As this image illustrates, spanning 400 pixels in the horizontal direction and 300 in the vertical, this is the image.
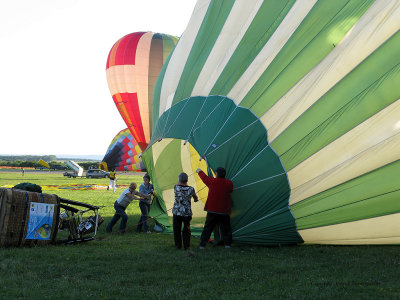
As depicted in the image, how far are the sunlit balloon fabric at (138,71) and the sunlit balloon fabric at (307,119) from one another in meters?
11.2

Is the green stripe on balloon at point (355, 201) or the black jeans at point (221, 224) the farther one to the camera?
the black jeans at point (221, 224)

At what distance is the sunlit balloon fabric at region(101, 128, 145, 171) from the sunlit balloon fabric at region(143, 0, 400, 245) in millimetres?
25325

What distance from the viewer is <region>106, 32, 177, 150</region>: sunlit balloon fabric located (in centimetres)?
1728

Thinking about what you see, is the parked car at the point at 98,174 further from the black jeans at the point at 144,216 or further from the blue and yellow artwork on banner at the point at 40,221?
the blue and yellow artwork on banner at the point at 40,221

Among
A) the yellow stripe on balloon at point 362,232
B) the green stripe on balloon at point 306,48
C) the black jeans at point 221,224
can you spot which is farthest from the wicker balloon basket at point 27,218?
the yellow stripe on balloon at point 362,232

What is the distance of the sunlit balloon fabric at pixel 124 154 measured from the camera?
31203 millimetres

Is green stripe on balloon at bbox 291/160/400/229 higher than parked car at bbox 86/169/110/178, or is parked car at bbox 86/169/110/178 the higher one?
parked car at bbox 86/169/110/178

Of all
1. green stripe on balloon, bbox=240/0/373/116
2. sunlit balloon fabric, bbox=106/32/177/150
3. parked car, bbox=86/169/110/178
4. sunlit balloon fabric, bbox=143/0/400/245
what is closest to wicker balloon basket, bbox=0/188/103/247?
sunlit balloon fabric, bbox=143/0/400/245

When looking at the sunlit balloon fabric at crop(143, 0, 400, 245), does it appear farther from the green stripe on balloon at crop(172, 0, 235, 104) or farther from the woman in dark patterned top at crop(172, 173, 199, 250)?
the woman in dark patterned top at crop(172, 173, 199, 250)

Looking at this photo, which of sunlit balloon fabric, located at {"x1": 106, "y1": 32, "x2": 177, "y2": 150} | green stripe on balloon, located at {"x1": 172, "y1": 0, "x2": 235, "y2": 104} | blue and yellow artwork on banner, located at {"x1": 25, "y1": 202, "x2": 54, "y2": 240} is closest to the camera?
blue and yellow artwork on banner, located at {"x1": 25, "y1": 202, "x2": 54, "y2": 240}

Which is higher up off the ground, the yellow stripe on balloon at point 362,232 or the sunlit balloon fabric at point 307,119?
the sunlit balloon fabric at point 307,119

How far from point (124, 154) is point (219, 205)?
1049 inches

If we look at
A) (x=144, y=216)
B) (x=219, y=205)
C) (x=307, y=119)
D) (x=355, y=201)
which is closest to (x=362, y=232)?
(x=355, y=201)

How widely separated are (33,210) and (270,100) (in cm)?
312
